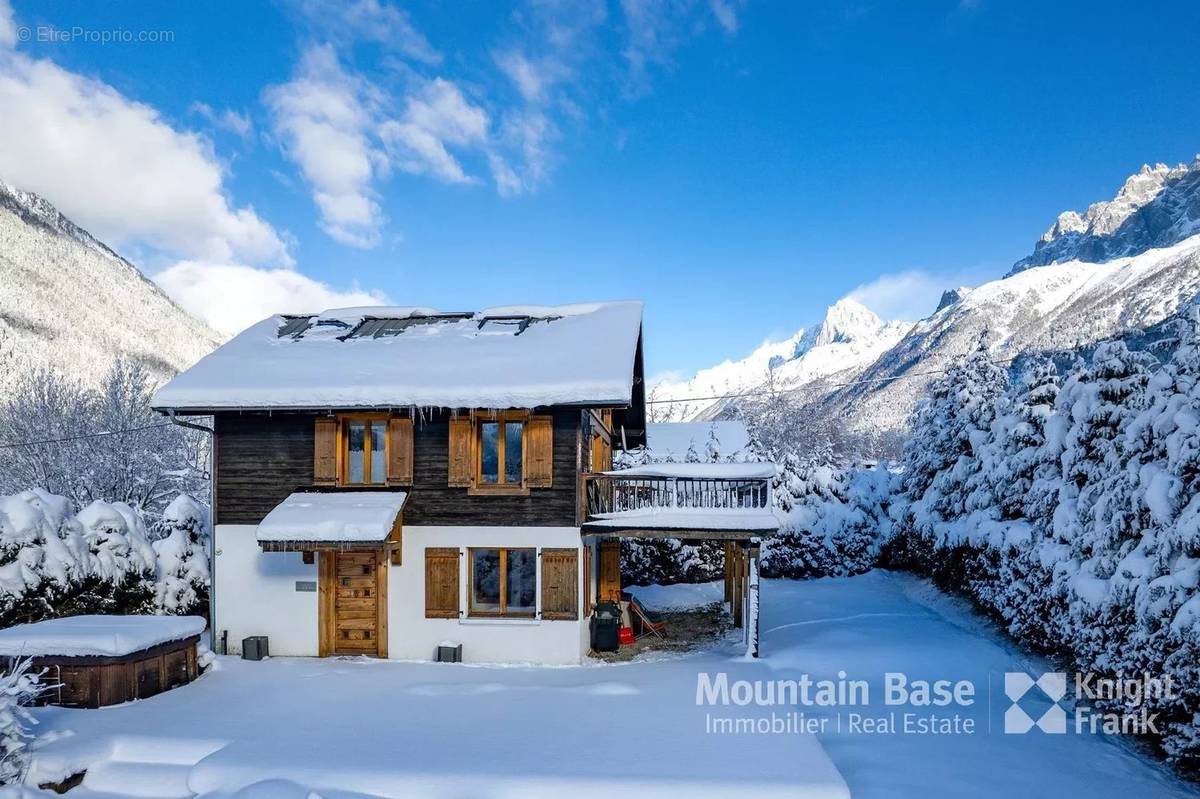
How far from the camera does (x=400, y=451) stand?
1486 cm

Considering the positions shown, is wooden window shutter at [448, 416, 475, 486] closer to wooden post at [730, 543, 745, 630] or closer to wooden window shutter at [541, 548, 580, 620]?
wooden window shutter at [541, 548, 580, 620]

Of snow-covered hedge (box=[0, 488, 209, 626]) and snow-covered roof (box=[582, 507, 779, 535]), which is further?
snow-covered roof (box=[582, 507, 779, 535])

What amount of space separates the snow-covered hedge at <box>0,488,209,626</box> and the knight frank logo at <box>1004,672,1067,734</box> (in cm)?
1661

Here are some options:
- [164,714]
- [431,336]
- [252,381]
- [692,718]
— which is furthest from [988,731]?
[252,381]

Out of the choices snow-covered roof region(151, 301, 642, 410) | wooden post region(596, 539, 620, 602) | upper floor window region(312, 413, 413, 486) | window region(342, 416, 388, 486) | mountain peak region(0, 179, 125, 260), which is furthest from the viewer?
mountain peak region(0, 179, 125, 260)

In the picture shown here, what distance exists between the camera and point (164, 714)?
10633 millimetres

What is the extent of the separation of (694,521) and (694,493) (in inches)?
36.0

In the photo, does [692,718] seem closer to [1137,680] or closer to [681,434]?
[1137,680]

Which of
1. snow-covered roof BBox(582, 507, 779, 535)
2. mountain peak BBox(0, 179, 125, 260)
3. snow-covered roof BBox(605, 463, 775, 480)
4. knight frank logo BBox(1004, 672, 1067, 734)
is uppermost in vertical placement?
mountain peak BBox(0, 179, 125, 260)

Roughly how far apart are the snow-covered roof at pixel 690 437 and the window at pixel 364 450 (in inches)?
711

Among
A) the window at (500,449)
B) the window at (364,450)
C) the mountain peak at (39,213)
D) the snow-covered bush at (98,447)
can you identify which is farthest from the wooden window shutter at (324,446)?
the mountain peak at (39,213)

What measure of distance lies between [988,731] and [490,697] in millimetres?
7743

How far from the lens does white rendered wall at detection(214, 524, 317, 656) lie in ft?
48.3

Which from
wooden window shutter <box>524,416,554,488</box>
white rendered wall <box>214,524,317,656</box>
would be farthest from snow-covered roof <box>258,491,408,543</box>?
wooden window shutter <box>524,416,554,488</box>
